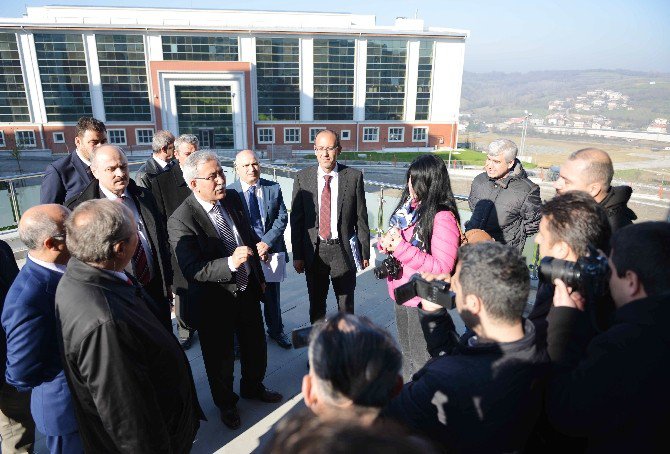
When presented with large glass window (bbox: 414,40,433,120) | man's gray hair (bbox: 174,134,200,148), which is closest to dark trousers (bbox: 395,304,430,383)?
man's gray hair (bbox: 174,134,200,148)

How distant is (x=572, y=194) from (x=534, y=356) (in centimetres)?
92

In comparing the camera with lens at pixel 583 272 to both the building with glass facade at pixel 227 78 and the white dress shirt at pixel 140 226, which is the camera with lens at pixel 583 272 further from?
the building with glass facade at pixel 227 78

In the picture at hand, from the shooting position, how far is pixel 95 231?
1.84 meters

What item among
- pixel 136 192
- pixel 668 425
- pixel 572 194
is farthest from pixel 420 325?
pixel 136 192

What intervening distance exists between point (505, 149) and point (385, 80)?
4358cm

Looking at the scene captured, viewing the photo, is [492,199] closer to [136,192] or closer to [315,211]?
[315,211]

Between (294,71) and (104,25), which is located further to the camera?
(294,71)

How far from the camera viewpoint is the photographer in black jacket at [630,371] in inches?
47.9

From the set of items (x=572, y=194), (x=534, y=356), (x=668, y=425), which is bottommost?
(x=668, y=425)

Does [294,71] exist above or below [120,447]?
above

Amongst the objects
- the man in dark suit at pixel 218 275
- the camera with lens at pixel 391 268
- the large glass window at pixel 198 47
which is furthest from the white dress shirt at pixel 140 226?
the large glass window at pixel 198 47

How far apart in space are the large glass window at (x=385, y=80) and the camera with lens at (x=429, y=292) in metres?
44.8

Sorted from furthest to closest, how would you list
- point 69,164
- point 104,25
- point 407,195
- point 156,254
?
point 104,25 < point 69,164 < point 156,254 < point 407,195

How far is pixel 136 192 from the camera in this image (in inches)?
130
